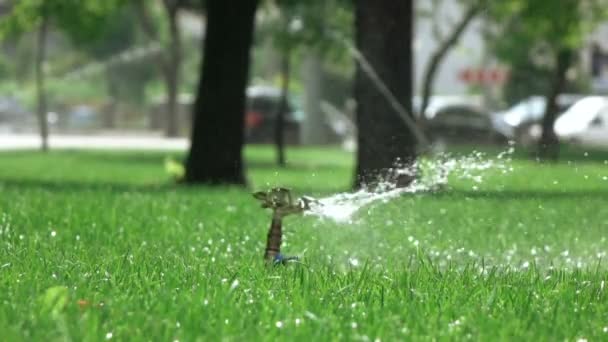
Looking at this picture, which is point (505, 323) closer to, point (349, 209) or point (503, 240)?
point (349, 209)

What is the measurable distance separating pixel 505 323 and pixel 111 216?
4.18 metres

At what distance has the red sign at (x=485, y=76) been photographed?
51.5 metres

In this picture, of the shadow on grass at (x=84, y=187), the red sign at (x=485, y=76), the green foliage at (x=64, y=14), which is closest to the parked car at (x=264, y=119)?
Answer: the green foliage at (x=64, y=14)

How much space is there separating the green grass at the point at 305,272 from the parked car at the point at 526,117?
28550mm

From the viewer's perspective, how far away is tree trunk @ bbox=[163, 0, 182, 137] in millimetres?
38578

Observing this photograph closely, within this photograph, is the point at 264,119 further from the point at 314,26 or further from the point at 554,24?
the point at 554,24

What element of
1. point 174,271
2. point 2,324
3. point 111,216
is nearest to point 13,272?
point 174,271

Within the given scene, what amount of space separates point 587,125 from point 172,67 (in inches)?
450

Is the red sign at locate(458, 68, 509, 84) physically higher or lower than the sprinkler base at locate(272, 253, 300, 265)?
higher

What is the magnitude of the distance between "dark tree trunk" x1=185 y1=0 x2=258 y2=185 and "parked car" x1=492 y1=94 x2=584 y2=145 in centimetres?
2169

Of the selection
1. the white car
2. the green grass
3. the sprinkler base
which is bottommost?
the white car

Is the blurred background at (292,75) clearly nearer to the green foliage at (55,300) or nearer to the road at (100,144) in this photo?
the road at (100,144)

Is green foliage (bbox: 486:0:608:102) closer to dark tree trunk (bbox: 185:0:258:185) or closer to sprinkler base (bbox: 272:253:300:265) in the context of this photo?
dark tree trunk (bbox: 185:0:258:185)

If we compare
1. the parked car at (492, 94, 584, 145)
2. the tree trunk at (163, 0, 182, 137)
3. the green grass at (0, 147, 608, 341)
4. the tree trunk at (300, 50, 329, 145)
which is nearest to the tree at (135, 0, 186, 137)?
the tree trunk at (163, 0, 182, 137)
